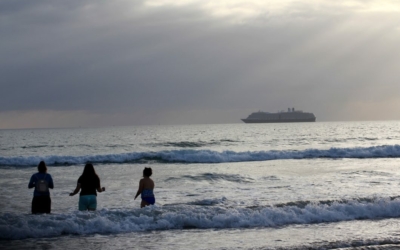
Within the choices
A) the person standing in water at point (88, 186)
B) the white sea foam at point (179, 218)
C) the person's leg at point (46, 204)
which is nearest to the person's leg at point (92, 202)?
the person standing in water at point (88, 186)

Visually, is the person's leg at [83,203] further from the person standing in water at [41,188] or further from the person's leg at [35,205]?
the person's leg at [35,205]

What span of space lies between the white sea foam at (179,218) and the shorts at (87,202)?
5.8 inches

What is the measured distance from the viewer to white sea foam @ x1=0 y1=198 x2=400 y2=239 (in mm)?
11109

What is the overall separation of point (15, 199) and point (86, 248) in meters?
8.37

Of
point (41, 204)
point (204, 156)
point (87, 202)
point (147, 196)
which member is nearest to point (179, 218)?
point (147, 196)

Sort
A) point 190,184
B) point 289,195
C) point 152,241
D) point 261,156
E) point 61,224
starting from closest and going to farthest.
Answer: point 152,241, point 61,224, point 289,195, point 190,184, point 261,156

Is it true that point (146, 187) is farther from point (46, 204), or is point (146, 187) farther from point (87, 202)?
point (46, 204)

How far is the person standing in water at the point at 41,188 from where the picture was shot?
1116 centimetres

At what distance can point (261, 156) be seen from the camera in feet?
129

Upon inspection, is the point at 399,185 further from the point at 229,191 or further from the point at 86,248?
the point at 86,248

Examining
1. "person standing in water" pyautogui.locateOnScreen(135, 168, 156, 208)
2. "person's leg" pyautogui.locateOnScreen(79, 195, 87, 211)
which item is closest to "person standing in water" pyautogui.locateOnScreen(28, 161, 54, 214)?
"person's leg" pyautogui.locateOnScreen(79, 195, 87, 211)

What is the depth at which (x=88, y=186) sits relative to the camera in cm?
1143

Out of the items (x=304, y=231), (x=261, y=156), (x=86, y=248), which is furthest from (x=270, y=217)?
(x=261, y=156)

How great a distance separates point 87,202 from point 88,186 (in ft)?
1.65
